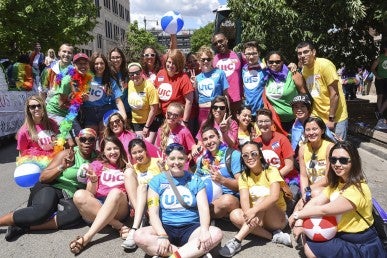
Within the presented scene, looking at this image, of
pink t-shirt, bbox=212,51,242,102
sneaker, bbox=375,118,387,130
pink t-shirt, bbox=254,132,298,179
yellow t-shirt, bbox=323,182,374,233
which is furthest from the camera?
sneaker, bbox=375,118,387,130

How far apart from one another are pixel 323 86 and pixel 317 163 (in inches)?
59.9

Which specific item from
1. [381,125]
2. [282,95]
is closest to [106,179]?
[282,95]

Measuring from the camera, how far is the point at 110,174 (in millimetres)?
4316

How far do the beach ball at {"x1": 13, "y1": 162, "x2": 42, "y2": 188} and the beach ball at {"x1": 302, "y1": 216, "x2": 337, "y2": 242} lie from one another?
10.2 feet

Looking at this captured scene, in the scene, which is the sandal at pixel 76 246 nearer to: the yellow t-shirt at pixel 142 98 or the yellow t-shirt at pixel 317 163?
the yellow t-shirt at pixel 142 98

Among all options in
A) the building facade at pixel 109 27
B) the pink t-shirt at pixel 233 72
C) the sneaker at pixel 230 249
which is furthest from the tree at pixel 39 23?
the building facade at pixel 109 27

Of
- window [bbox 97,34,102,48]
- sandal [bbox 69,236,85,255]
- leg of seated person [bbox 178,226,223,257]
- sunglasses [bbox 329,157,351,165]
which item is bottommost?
sandal [bbox 69,236,85,255]

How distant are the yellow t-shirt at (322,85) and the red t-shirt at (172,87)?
5.48ft

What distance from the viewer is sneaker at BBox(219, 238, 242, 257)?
3717mm

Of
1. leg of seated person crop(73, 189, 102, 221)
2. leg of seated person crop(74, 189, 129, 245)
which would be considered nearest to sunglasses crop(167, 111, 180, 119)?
leg of seated person crop(74, 189, 129, 245)

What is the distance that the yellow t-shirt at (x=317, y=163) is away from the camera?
13.8 feet

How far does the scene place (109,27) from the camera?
51.6 m

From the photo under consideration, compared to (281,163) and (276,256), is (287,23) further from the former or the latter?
(276,256)

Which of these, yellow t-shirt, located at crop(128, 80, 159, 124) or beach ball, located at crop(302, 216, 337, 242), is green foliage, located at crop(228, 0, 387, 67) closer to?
yellow t-shirt, located at crop(128, 80, 159, 124)
